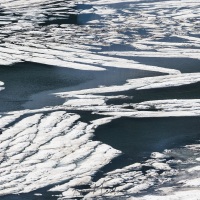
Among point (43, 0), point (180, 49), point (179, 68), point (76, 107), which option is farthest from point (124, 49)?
point (43, 0)

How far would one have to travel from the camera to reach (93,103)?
769cm

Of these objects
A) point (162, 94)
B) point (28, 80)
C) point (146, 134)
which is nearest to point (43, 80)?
point (28, 80)

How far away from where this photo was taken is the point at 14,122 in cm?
695

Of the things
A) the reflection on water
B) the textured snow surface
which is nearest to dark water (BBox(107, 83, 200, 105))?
the textured snow surface

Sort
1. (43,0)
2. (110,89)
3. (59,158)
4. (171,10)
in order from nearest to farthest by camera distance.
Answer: (59,158) < (110,89) < (171,10) < (43,0)

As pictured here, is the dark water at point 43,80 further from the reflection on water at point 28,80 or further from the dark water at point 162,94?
the dark water at point 162,94

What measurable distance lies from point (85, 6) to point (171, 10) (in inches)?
76.5

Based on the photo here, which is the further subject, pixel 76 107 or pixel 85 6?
pixel 85 6

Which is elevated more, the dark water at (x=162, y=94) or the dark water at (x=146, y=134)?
the dark water at (x=146, y=134)

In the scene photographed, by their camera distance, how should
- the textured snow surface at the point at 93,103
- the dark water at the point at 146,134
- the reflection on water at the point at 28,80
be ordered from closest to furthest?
the textured snow surface at the point at 93,103
the dark water at the point at 146,134
the reflection on water at the point at 28,80

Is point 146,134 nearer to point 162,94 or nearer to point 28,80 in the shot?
point 162,94

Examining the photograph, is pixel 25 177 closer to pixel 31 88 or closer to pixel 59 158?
pixel 59 158

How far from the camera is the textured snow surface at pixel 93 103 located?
17.3 ft

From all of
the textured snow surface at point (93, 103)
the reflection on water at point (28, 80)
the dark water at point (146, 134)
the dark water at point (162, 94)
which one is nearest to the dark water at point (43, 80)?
the reflection on water at point (28, 80)
